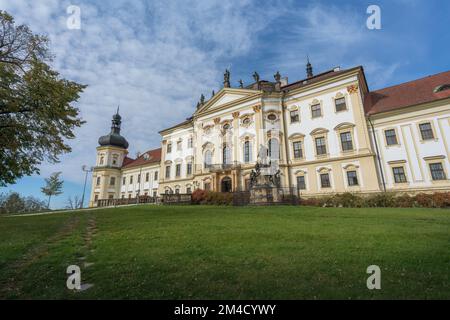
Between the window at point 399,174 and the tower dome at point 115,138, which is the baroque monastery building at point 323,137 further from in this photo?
the tower dome at point 115,138

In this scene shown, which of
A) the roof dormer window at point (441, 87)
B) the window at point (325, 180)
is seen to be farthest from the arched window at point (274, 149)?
the roof dormer window at point (441, 87)

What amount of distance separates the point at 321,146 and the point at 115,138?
4484 centimetres

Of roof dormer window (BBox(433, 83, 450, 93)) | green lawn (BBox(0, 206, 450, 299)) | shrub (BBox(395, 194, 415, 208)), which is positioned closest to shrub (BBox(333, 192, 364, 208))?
shrub (BBox(395, 194, 415, 208))

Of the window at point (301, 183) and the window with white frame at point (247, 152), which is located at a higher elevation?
the window with white frame at point (247, 152)

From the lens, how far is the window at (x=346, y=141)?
24472 mm

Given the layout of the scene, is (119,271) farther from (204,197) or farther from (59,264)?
(204,197)

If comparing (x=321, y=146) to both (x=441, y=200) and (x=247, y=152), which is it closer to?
(x=247, y=152)

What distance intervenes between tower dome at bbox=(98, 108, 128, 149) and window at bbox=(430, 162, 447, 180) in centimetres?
5385

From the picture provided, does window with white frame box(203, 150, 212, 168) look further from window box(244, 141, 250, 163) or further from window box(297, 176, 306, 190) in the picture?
window box(297, 176, 306, 190)

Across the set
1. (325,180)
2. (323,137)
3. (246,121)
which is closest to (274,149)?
(246,121)

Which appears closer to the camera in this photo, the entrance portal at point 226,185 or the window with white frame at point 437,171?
the window with white frame at point 437,171

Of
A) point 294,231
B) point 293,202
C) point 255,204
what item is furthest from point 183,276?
point 293,202

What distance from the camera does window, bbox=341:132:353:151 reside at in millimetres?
24472

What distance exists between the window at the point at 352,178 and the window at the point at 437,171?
5.88 meters
